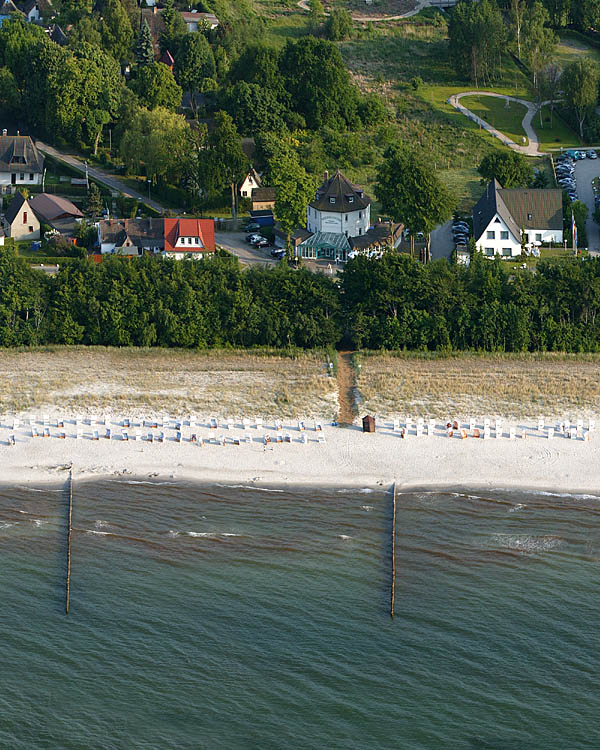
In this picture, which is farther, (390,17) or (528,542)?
(390,17)

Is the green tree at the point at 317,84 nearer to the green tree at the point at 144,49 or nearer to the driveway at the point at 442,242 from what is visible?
the green tree at the point at 144,49

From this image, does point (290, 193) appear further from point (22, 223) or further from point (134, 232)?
point (22, 223)

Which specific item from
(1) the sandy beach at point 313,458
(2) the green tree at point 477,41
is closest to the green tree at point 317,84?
(2) the green tree at point 477,41

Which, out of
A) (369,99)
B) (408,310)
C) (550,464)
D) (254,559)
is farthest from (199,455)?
(369,99)

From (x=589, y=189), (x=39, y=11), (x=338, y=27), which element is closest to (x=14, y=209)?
(x=589, y=189)

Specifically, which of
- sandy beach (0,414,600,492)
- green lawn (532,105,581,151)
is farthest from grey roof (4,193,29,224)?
green lawn (532,105,581,151)

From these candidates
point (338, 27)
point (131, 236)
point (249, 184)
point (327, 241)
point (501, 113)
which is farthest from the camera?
point (338, 27)
